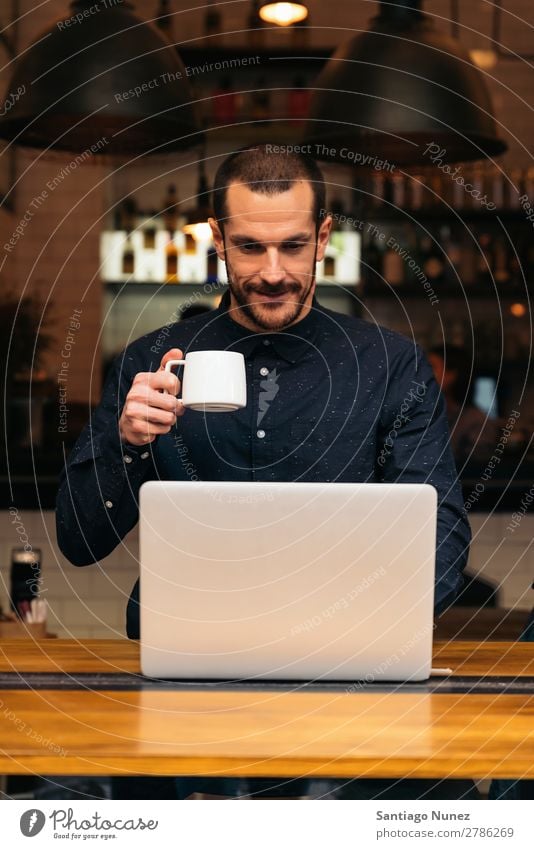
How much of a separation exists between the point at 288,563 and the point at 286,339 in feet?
3.07

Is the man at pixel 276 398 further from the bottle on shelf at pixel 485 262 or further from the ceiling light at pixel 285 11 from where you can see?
the bottle on shelf at pixel 485 262

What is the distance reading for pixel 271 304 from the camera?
7.30 ft

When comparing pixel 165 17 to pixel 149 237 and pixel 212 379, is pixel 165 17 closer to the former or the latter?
pixel 149 237

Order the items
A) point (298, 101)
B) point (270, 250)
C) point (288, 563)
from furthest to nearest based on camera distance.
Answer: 1. point (298, 101)
2. point (270, 250)
3. point (288, 563)

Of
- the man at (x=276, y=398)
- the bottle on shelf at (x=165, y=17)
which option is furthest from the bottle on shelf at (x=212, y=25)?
the man at (x=276, y=398)

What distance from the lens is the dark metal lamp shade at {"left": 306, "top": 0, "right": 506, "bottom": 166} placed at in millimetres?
2701

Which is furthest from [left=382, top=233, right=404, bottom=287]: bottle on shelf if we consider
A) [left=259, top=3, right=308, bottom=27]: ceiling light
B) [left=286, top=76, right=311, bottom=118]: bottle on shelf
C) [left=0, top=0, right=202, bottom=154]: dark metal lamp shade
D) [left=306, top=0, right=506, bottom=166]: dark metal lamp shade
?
[left=0, top=0, right=202, bottom=154]: dark metal lamp shade

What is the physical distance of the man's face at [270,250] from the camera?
2.14m

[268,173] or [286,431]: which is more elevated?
[268,173]

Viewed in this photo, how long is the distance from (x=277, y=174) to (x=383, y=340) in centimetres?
41

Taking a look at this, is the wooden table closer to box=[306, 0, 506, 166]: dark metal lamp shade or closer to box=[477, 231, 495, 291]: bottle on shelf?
box=[306, 0, 506, 166]: dark metal lamp shade

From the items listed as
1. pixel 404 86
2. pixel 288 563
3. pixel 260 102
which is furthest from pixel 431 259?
pixel 288 563

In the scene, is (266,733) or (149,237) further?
(149,237)

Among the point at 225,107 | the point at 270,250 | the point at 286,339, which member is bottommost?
the point at 286,339
